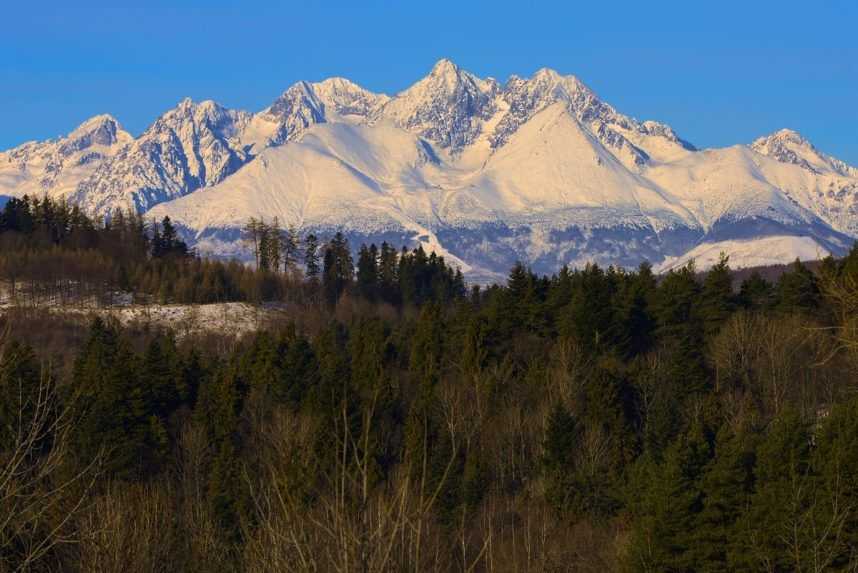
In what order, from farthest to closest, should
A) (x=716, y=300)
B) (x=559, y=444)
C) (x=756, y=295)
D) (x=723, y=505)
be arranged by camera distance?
(x=756, y=295) < (x=716, y=300) < (x=559, y=444) < (x=723, y=505)

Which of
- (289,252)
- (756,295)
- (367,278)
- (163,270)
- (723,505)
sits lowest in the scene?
(723,505)

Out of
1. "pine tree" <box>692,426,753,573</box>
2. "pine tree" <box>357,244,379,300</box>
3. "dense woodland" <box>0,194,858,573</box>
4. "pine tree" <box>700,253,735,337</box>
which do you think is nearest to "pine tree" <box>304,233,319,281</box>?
"pine tree" <box>357,244,379,300</box>

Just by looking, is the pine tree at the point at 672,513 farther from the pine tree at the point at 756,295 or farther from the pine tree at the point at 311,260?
the pine tree at the point at 311,260

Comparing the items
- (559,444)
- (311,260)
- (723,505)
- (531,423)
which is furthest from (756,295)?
(311,260)

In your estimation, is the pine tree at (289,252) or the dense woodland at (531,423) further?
the pine tree at (289,252)

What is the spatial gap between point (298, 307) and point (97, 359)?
180 feet

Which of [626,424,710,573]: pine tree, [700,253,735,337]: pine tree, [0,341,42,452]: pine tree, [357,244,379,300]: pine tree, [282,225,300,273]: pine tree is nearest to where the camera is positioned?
[626,424,710,573]: pine tree

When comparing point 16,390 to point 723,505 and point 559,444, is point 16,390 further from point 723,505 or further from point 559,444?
point 723,505

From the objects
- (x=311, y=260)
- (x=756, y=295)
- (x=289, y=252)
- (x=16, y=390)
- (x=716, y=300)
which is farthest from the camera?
(x=289, y=252)

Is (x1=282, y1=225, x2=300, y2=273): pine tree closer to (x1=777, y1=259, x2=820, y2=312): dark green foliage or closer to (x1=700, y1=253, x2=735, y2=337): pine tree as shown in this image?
(x1=700, y1=253, x2=735, y2=337): pine tree

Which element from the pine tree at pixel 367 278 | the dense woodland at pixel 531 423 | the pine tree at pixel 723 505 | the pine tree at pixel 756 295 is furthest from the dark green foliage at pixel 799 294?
the pine tree at pixel 367 278

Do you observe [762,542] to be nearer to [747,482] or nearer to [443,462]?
[747,482]

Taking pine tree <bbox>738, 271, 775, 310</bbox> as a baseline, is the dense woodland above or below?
below

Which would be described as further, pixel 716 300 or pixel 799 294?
pixel 716 300
